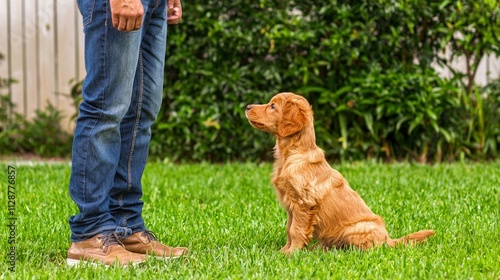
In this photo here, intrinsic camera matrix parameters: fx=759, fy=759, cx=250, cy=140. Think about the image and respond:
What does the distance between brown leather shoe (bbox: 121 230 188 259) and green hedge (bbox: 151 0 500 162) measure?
3.66 metres

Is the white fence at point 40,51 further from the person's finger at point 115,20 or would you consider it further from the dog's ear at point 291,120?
the person's finger at point 115,20

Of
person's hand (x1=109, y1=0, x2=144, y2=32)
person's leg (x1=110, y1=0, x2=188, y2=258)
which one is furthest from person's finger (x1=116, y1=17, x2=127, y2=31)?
person's leg (x1=110, y1=0, x2=188, y2=258)

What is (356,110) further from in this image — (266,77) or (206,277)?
(206,277)

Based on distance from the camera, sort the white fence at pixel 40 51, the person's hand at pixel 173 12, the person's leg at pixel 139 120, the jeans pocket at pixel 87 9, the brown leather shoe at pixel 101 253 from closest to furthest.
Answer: the jeans pocket at pixel 87 9
the brown leather shoe at pixel 101 253
the person's leg at pixel 139 120
the person's hand at pixel 173 12
the white fence at pixel 40 51

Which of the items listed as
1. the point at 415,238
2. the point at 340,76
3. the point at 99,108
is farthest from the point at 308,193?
the point at 340,76

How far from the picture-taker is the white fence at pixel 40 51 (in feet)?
28.3

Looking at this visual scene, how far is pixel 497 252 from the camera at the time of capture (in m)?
3.60

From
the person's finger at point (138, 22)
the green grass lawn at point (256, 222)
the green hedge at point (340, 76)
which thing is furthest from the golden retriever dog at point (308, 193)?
the green hedge at point (340, 76)

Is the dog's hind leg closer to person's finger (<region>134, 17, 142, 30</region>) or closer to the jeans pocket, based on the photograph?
person's finger (<region>134, 17, 142, 30</region>)

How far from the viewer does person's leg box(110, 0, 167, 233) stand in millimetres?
3633

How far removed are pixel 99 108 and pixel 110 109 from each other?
48 mm

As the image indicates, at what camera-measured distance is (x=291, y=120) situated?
3.79m

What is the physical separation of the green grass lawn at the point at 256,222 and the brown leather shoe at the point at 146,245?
4.9 inches

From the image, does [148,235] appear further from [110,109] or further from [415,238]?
[415,238]
